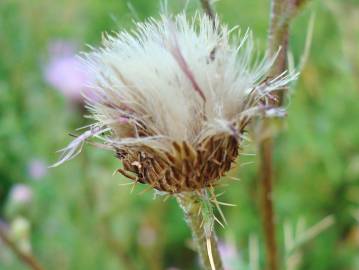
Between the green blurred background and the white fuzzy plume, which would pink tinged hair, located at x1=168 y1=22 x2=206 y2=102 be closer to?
the white fuzzy plume

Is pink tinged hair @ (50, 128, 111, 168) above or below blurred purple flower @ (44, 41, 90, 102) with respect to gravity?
below

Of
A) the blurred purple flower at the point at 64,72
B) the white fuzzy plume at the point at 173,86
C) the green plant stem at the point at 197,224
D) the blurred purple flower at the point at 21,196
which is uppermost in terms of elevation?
the blurred purple flower at the point at 64,72

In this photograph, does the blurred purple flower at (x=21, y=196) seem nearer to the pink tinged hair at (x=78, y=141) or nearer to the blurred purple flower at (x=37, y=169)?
the blurred purple flower at (x=37, y=169)

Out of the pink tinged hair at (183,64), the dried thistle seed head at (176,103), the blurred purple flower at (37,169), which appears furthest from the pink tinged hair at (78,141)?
the blurred purple flower at (37,169)

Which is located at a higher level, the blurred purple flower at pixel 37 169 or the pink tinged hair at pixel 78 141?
the blurred purple flower at pixel 37 169

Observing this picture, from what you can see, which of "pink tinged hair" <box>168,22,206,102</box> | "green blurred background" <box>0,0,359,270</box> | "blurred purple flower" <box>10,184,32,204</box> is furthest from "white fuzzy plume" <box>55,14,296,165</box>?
"green blurred background" <box>0,0,359,270</box>

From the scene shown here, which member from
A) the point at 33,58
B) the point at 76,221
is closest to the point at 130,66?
the point at 76,221

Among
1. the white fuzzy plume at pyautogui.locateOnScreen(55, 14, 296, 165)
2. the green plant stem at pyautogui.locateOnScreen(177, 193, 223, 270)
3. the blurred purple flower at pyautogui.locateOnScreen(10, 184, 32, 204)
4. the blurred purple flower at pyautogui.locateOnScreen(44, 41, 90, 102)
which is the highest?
the blurred purple flower at pyautogui.locateOnScreen(44, 41, 90, 102)
